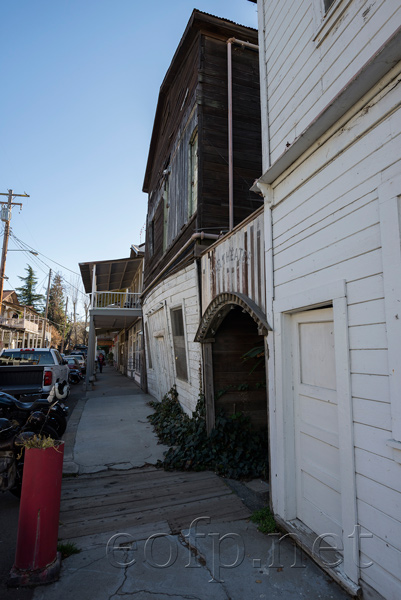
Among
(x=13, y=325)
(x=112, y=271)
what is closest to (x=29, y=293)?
(x=13, y=325)

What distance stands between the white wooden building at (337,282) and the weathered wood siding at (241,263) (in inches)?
10.5

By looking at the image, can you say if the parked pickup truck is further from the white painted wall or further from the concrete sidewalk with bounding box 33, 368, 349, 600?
the concrete sidewalk with bounding box 33, 368, 349, 600

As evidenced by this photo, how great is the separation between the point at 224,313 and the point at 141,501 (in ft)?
8.85

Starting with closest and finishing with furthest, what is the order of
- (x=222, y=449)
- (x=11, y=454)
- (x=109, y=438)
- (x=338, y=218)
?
(x=338, y=218)
(x=11, y=454)
(x=222, y=449)
(x=109, y=438)

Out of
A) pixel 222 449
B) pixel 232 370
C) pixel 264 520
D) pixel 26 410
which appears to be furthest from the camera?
pixel 232 370

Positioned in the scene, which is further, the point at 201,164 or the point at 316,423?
the point at 201,164

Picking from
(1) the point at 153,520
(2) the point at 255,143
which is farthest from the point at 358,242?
(2) the point at 255,143

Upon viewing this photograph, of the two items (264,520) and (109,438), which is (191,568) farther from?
(109,438)

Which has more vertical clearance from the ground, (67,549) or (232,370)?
(232,370)

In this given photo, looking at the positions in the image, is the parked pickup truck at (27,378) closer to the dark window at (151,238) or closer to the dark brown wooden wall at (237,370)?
the dark brown wooden wall at (237,370)

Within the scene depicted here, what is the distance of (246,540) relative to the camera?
3223 mm

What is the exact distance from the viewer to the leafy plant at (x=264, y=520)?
11.0 ft

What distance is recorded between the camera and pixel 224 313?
5.18 metres

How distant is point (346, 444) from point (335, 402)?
1.22ft
